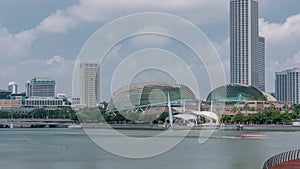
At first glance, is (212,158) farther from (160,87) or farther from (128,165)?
(160,87)

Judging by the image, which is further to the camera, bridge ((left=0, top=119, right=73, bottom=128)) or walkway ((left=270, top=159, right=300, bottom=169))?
bridge ((left=0, top=119, right=73, bottom=128))

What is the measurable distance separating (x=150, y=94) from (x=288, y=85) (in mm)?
76782

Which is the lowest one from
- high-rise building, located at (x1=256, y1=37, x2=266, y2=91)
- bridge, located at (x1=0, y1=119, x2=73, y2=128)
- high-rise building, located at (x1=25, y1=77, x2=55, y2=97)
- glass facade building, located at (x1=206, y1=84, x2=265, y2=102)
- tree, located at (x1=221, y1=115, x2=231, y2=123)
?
bridge, located at (x1=0, y1=119, x2=73, y2=128)

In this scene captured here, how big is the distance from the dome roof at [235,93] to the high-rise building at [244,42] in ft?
178

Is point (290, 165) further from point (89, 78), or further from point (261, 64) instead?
point (261, 64)

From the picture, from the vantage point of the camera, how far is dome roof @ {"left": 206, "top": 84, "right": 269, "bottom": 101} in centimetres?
10125

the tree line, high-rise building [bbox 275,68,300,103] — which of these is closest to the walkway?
the tree line

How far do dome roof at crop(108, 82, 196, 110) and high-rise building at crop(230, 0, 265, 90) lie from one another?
67243 millimetres

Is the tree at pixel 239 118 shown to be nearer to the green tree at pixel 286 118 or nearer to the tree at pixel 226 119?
the tree at pixel 226 119

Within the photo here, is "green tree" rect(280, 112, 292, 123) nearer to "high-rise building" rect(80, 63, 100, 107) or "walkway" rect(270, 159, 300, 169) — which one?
"high-rise building" rect(80, 63, 100, 107)

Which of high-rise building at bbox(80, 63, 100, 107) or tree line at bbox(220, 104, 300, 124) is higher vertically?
high-rise building at bbox(80, 63, 100, 107)

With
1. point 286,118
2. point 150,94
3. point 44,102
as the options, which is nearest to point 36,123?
point 150,94

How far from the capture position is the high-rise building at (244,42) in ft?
527

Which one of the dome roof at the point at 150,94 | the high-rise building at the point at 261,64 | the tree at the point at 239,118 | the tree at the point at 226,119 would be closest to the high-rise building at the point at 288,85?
the high-rise building at the point at 261,64
